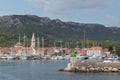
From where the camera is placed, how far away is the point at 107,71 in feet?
232

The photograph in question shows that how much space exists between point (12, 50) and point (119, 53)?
6691cm

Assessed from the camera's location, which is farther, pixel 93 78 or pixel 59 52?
pixel 59 52

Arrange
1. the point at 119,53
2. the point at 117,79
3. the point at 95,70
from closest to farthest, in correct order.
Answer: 1. the point at 117,79
2. the point at 95,70
3. the point at 119,53

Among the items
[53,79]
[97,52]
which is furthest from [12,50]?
[53,79]

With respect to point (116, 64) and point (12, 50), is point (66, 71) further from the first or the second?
point (12, 50)

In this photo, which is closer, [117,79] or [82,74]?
[117,79]

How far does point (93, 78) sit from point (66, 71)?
12824 mm

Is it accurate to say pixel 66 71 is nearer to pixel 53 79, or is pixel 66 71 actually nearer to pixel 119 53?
pixel 53 79

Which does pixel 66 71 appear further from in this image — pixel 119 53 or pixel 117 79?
pixel 119 53

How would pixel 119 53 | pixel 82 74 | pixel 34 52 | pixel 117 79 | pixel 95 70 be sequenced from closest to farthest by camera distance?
pixel 117 79, pixel 82 74, pixel 95 70, pixel 119 53, pixel 34 52

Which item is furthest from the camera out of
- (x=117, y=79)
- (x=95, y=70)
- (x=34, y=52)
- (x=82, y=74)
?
(x=34, y=52)

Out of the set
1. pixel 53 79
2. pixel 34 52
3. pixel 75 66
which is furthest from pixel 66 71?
pixel 34 52

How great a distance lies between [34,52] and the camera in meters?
178

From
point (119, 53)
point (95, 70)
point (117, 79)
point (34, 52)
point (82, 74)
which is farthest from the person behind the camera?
point (34, 52)
